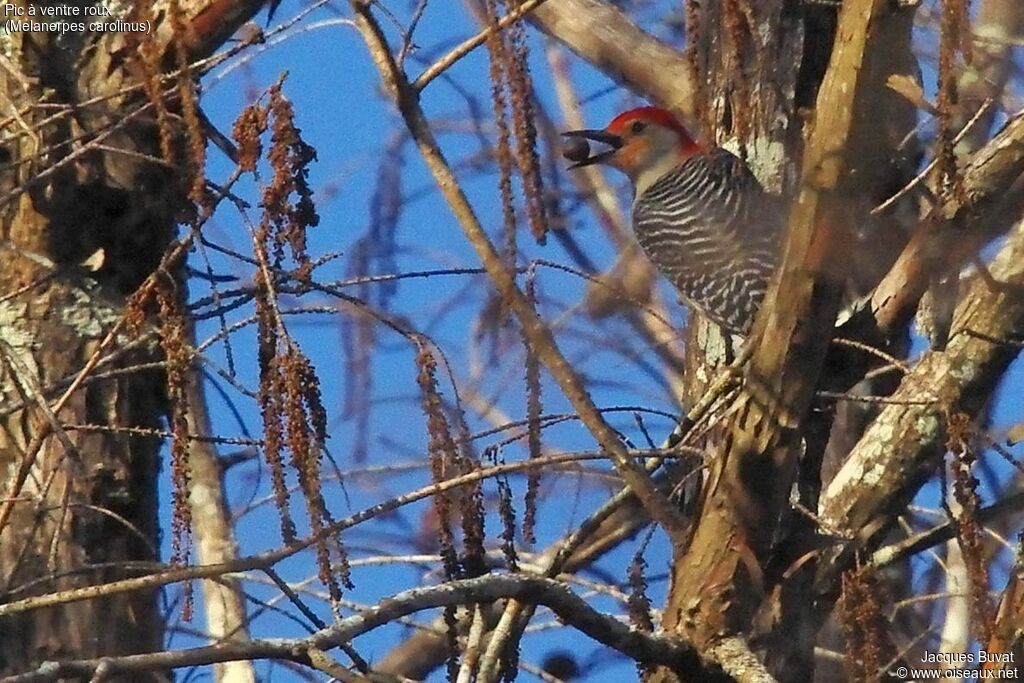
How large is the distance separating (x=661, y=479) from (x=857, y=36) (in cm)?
247

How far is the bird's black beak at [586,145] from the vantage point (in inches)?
252

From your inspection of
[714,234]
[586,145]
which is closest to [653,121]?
[586,145]

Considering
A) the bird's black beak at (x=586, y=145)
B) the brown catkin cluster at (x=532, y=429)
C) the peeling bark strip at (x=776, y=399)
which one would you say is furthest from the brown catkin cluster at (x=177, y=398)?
the bird's black beak at (x=586, y=145)

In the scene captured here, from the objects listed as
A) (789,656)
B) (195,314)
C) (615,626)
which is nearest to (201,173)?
(615,626)

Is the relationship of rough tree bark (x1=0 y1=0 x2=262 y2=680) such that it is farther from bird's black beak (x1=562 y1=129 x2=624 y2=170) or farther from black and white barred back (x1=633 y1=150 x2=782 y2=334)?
bird's black beak (x1=562 y1=129 x2=624 y2=170)

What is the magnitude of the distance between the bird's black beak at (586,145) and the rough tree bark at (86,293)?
2836mm

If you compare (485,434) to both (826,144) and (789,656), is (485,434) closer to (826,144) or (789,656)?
(826,144)

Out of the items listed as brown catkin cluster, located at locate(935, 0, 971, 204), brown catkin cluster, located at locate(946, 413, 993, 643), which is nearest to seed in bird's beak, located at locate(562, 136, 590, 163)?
brown catkin cluster, located at locate(946, 413, 993, 643)

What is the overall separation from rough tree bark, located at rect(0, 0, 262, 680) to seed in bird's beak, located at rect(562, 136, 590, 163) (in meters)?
2.92

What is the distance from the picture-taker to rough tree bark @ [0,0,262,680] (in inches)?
138

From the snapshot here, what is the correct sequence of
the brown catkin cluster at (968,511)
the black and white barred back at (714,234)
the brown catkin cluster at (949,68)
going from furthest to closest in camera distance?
the black and white barred back at (714,234), the brown catkin cluster at (968,511), the brown catkin cluster at (949,68)

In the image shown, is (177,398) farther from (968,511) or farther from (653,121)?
(653,121)

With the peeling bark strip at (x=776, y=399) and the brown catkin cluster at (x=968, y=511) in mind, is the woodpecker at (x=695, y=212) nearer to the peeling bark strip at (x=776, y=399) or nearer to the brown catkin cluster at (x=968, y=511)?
the peeling bark strip at (x=776, y=399)

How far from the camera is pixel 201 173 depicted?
6.40 feet
